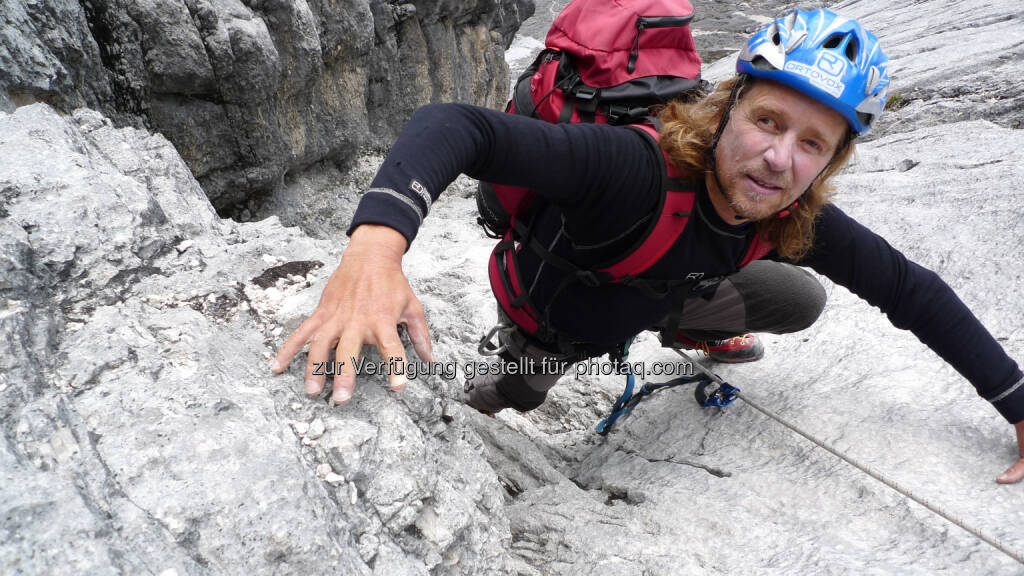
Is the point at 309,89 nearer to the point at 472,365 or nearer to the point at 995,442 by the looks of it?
the point at 472,365

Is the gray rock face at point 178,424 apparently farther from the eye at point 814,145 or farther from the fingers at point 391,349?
the eye at point 814,145

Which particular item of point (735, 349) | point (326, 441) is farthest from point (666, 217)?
point (735, 349)

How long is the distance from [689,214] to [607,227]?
34 centimetres

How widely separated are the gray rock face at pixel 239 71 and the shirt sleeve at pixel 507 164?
2432 millimetres

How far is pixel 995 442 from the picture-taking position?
2553 millimetres

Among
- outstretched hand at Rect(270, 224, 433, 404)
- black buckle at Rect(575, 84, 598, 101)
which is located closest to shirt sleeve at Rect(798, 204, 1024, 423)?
black buckle at Rect(575, 84, 598, 101)

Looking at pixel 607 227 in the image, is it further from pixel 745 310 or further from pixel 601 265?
pixel 745 310

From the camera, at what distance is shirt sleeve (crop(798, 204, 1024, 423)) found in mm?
2494

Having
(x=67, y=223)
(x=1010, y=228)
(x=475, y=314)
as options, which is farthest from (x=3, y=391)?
(x=1010, y=228)

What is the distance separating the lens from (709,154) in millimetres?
2252

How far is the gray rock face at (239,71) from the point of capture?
343 cm

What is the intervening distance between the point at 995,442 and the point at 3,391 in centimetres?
373

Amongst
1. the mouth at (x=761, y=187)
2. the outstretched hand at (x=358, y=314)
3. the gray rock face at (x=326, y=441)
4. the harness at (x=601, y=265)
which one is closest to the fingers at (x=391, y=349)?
the outstretched hand at (x=358, y=314)

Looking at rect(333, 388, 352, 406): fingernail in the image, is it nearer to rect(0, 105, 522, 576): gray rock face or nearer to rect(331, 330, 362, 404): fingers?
rect(331, 330, 362, 404): fingers
